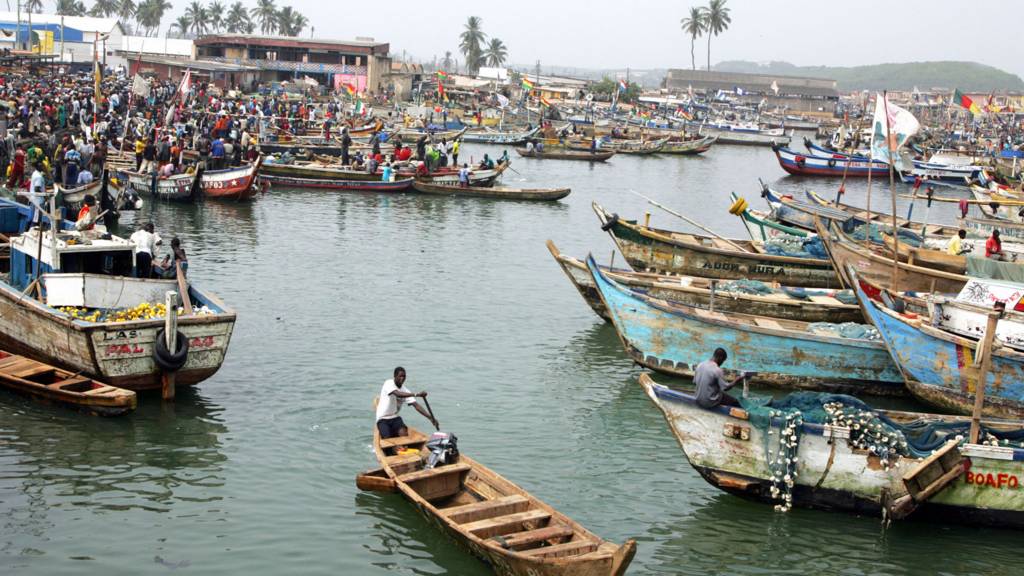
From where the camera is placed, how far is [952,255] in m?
21.2

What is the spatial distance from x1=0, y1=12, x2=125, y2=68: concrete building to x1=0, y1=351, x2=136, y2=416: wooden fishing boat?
56.1 m

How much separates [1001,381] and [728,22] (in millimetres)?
136777

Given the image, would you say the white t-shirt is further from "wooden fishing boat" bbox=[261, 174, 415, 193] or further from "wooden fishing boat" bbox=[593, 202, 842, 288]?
"wooden fishing boat" bbox=[261, 174, 415, 193]

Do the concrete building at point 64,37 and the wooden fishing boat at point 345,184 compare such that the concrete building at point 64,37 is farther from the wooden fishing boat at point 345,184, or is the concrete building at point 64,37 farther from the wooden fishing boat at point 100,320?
the wooden fishing boat at point 100,320

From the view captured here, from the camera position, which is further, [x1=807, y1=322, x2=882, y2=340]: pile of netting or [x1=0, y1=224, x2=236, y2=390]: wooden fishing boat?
[x1=807, y1=322, x2=882, y2=340]: pile of netting

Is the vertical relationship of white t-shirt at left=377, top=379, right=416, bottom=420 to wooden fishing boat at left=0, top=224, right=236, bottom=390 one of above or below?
below

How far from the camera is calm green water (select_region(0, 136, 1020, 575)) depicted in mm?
11328

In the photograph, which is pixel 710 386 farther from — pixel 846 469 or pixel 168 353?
pixel 168 353

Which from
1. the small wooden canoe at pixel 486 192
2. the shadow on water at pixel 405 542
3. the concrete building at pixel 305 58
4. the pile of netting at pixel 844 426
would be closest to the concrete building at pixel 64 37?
the concrete building at pixel 305 58

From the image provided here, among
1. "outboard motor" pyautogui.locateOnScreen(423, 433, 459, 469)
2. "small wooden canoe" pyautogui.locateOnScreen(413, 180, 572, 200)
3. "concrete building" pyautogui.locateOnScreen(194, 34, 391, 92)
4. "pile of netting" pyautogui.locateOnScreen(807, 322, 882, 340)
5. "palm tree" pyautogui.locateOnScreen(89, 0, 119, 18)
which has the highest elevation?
"palm tree" pyautogui.locateOnScreen(89, 0, 119, 18)

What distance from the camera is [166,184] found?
32.8 meters

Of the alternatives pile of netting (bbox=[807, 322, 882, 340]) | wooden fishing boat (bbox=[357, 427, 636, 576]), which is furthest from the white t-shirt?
pile of netting (bbox=[807, 322, 882, 340])

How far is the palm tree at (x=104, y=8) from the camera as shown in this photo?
144875 mm

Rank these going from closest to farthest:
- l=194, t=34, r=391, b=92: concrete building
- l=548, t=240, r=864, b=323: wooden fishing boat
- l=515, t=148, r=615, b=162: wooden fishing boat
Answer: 1. l=548, t=240, r=864, b=323: wooden fishing boat
2. l=515, t=148, r=615, b=162: wooden fishing boat
3. l=194, t=34, r=391, b=92: concrete building
